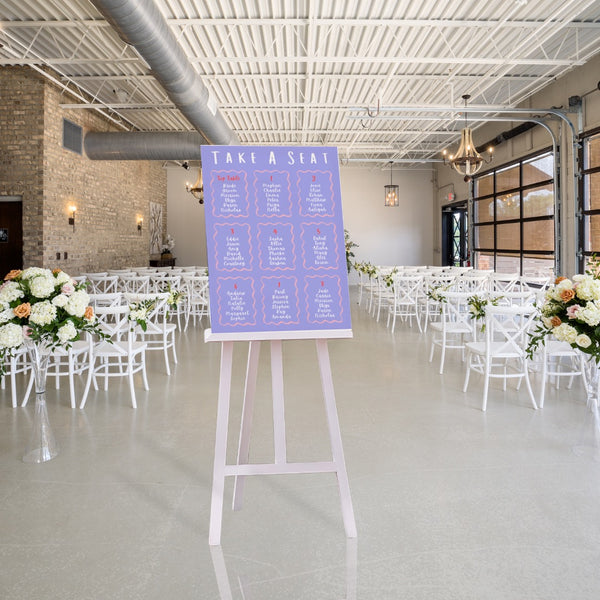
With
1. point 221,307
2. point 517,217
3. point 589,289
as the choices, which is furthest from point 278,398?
point 517,217

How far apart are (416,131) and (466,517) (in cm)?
1090

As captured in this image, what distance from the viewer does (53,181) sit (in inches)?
348

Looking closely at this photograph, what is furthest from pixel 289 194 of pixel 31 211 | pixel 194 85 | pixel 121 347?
pixel 31 211

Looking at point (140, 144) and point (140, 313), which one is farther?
point (140, 144)

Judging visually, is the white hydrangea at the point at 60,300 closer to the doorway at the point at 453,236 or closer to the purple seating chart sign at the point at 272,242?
the purple seating chart sign at the point at 272,242

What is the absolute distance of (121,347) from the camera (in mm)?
4441

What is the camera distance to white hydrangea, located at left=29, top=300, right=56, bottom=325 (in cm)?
299

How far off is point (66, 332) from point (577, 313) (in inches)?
122

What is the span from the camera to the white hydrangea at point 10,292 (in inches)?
119

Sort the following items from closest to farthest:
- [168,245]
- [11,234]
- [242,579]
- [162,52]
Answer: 1. [242,579]
2. [162,52]
3. [11,234]
4. [168,245]

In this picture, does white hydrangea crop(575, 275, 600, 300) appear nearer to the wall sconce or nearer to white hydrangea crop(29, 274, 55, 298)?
white hydrangea crop(29, 274, 55, 298)

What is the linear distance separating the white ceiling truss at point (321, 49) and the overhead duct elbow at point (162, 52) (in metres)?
0.63

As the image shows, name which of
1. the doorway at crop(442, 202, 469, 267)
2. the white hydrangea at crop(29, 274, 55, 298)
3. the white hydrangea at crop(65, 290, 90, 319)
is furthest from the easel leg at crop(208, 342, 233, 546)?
the doorway at crop(442, 202, 469, 267)

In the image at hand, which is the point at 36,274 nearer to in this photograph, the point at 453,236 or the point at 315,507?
the point at 315,507
